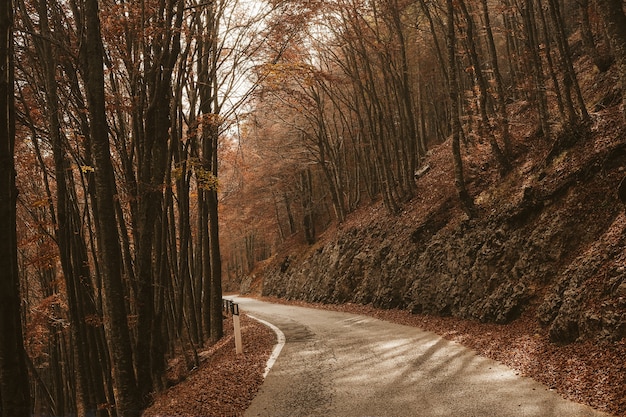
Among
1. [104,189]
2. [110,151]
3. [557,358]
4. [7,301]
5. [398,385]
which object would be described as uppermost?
[110,151]

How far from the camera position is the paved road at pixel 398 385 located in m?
5.66

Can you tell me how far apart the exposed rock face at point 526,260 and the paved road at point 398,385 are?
1652 millimetres

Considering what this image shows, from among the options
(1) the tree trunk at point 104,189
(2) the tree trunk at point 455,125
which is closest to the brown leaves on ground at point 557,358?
(2) the tree trunk at point 455,125

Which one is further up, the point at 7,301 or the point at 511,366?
the point at 7,301

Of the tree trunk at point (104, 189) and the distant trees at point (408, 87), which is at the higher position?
the distant trees at point (408, 87)

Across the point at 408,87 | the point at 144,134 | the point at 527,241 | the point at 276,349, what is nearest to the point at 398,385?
the point at 276,349

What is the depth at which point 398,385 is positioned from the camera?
6816 mm

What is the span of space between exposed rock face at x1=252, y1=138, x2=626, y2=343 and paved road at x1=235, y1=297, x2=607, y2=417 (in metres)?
1.65

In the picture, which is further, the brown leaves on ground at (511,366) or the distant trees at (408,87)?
the distant trees at (408,87)

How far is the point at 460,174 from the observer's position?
1375 centimetres

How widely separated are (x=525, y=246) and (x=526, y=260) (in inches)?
16.1

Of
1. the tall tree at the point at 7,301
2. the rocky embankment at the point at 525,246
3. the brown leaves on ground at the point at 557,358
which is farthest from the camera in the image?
the rocky embankment at the point at 525,246

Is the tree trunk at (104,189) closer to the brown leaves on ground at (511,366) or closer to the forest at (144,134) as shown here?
the forest at (144,134)

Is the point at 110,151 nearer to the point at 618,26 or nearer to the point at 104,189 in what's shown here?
the point at 104,189
